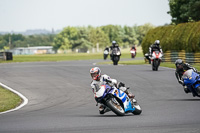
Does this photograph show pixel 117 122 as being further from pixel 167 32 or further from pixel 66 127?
pixel 167 32

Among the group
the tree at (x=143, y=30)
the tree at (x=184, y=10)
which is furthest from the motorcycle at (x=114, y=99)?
the tree at (x=143, y=30)

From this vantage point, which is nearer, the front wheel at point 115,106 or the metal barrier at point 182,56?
the front wheel at point 115,106

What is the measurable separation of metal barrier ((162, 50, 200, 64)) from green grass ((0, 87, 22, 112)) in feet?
63.9

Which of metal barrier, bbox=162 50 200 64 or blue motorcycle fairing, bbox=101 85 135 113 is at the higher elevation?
blue motorcycle fairing, bbox=101 85 135 113

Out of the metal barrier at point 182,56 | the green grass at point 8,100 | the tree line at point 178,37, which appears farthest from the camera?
the tree line at point 178,37

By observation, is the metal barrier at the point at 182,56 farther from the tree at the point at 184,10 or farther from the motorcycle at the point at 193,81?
the motorcycle at the point at 193,81

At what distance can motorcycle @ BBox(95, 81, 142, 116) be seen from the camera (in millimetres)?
10969

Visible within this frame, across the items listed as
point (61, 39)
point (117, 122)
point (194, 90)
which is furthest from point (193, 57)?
point (61, 39)

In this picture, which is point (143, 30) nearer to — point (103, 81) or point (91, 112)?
point (91, 112)

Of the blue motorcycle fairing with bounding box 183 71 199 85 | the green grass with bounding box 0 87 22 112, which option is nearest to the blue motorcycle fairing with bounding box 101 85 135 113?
the blue motorcycle fairing with bounding box 183 71 199 85

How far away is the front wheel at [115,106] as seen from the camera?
10992 millimetres

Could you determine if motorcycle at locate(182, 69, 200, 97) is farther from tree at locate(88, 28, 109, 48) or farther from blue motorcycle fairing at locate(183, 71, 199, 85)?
tree at locate(88, 28, 109, 48)

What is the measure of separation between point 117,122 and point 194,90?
4928 millimetres

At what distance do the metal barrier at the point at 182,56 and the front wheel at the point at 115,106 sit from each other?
84.5 feet
